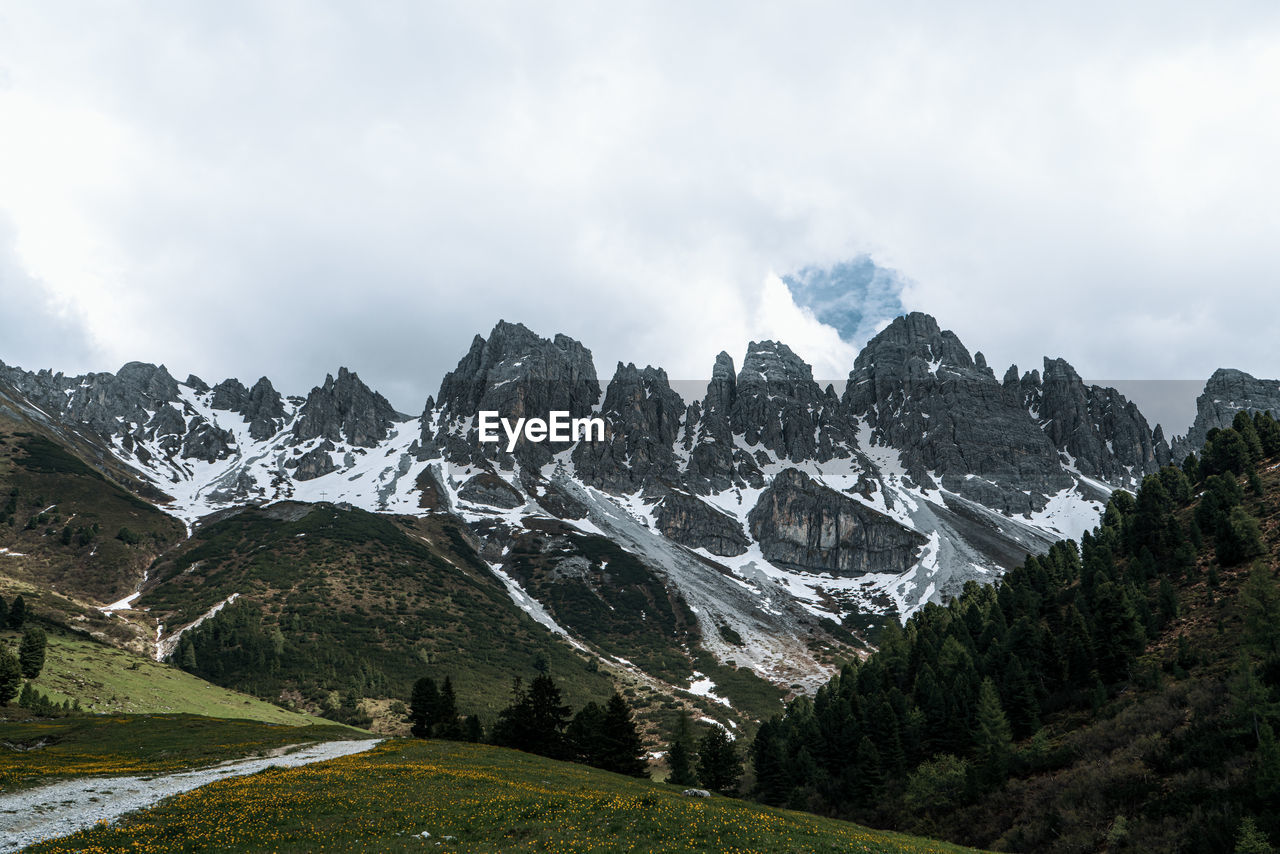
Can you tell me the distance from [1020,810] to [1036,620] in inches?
1829

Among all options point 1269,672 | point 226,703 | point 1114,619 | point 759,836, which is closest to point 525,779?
point 759,836

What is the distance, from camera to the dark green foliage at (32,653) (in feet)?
265

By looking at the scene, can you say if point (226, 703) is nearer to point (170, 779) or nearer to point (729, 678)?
point (170, 779)

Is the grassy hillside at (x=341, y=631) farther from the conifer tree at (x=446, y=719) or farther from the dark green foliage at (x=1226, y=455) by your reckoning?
the dark green foliage at (x=1226, y=455)

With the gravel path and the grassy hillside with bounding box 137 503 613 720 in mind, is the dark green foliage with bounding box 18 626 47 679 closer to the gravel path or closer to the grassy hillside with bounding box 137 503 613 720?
the grassy hillside with bounding box 137 503 613 720

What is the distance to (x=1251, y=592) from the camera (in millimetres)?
46969

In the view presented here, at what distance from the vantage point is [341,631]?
506 feet

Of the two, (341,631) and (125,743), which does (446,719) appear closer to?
(125,743)

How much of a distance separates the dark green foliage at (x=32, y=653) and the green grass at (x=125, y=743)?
71.2 feet

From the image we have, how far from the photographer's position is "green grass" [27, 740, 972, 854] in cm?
2202

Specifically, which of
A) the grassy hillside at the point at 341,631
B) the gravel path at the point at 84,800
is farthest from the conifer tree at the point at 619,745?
the grassy hillside at the point at 341,631

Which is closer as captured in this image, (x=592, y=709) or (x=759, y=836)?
(x=759, y=836)

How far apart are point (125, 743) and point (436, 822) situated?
48.2 metres

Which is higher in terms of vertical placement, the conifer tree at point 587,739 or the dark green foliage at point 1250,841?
the dark green foliage at point 1250,841
